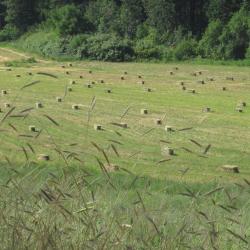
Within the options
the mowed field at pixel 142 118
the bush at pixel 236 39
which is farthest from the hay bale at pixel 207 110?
the bush at pixel 236 39

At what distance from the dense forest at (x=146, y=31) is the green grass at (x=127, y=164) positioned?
10.2 ft

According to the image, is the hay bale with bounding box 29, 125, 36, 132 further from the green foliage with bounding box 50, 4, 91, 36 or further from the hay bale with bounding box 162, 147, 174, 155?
the green foliage with bounding box 50, 4, 91, 36

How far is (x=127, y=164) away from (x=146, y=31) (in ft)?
105

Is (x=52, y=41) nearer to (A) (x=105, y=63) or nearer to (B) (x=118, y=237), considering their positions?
(A) (x=105, y=63)

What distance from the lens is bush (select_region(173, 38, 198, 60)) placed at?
36125 millimetres

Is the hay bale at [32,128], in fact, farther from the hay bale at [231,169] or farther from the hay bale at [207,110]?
the hay bale at [207,110]

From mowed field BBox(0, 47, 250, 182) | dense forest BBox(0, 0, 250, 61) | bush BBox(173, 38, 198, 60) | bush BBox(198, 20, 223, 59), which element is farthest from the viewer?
bush BBox(173, 38, 198, 60)

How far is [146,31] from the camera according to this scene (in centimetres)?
4094

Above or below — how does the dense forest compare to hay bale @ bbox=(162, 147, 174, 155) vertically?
below

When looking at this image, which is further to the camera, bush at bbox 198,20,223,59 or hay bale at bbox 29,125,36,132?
bush at bbox 198,20,223,59

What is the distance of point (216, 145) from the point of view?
12.3 metres

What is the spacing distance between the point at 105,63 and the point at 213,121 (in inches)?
776

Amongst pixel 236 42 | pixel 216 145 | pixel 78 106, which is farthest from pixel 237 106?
pixel 236 42

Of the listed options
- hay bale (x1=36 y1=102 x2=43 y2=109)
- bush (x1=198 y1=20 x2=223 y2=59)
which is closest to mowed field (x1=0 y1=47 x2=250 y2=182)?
hay bale (x1=36 y1=102 x2=43 y2=109)
